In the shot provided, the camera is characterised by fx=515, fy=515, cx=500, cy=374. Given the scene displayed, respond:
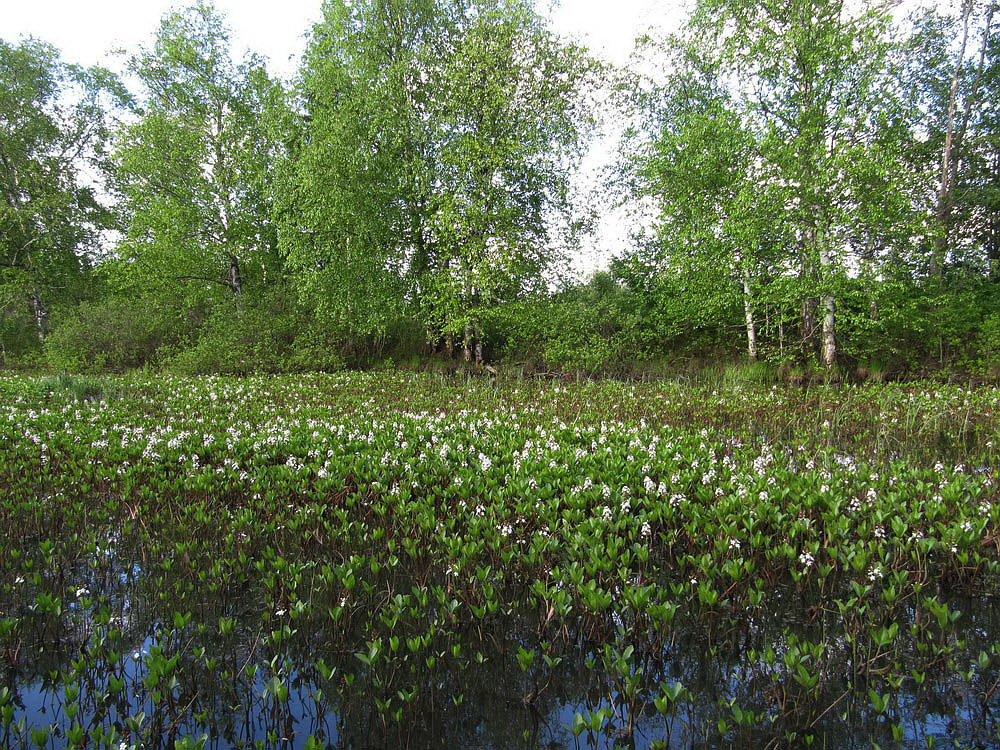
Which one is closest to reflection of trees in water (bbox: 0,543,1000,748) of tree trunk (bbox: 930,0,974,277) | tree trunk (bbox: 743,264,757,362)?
tree trunk (bbox: 743,264,757,362)

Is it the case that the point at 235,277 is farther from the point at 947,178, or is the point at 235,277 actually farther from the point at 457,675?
the point at 947,178

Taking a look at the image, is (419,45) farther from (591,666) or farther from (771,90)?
(591,666)

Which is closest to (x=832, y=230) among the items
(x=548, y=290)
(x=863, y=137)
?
(x=863, y=137)

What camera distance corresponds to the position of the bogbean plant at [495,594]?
237 cm

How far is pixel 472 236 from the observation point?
17.0 metres

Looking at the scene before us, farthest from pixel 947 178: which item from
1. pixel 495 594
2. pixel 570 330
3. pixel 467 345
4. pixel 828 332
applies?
pixel 495 594

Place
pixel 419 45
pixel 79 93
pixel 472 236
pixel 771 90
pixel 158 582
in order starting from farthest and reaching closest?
1. pixel 79 93
2. pixel 419 45
3. pixel 472 236
4. pixel 771 90
5. pixel 158 582

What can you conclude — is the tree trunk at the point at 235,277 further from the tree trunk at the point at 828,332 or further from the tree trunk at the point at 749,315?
the tree trunk at the point at 828,332

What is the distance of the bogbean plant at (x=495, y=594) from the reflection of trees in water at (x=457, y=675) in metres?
0.02

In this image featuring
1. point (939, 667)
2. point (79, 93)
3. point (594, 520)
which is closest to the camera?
point (939, 667)

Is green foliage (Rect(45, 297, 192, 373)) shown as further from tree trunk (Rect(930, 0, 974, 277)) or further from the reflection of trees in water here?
tree trunk (Rect(930, 0, 974, 277))

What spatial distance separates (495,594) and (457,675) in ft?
1.86

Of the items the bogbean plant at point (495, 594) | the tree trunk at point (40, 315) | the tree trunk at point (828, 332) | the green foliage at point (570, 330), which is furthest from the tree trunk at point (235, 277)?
the tree trunk at point (828, 332)

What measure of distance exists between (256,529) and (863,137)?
60.9ft
